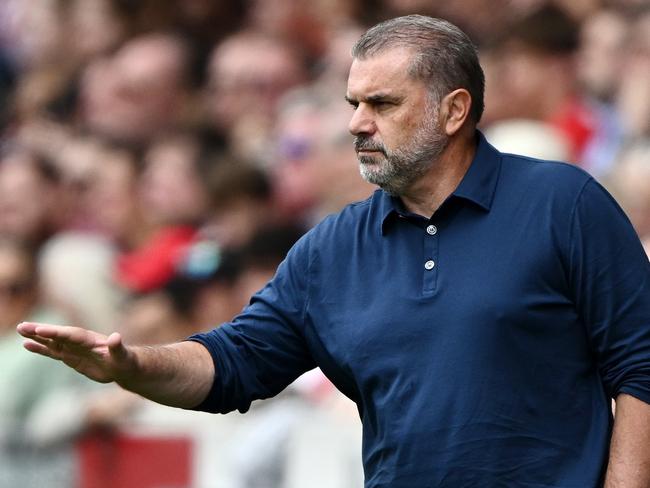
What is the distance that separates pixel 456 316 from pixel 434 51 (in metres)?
0.61

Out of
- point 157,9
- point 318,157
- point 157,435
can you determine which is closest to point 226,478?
point 157,435

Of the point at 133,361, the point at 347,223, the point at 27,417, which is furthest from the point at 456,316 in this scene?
the point at 27,417

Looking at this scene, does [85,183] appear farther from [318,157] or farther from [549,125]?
[549,125]

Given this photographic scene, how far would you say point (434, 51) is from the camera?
10.6ft

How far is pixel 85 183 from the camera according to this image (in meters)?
7.68

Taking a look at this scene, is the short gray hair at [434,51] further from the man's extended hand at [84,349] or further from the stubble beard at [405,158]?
the man's extended hand at [84,349]

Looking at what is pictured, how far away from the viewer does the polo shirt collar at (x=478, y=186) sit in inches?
126

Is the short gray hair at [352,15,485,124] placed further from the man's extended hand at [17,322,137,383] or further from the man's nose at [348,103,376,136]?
the man's extended hand at [17,322,137,383]

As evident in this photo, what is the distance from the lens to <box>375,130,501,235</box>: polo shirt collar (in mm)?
3193

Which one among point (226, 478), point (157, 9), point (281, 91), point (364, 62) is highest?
point (157, 9)

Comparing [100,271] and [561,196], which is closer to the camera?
[561,196]

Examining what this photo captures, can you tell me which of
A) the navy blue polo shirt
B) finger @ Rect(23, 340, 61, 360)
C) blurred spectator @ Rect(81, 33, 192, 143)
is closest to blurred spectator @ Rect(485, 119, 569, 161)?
blurred spectator @ Rect(81, 33, 192, 143)

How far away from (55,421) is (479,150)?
4249mm

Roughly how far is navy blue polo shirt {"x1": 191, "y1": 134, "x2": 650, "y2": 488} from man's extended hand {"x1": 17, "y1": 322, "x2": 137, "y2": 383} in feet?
1.71
